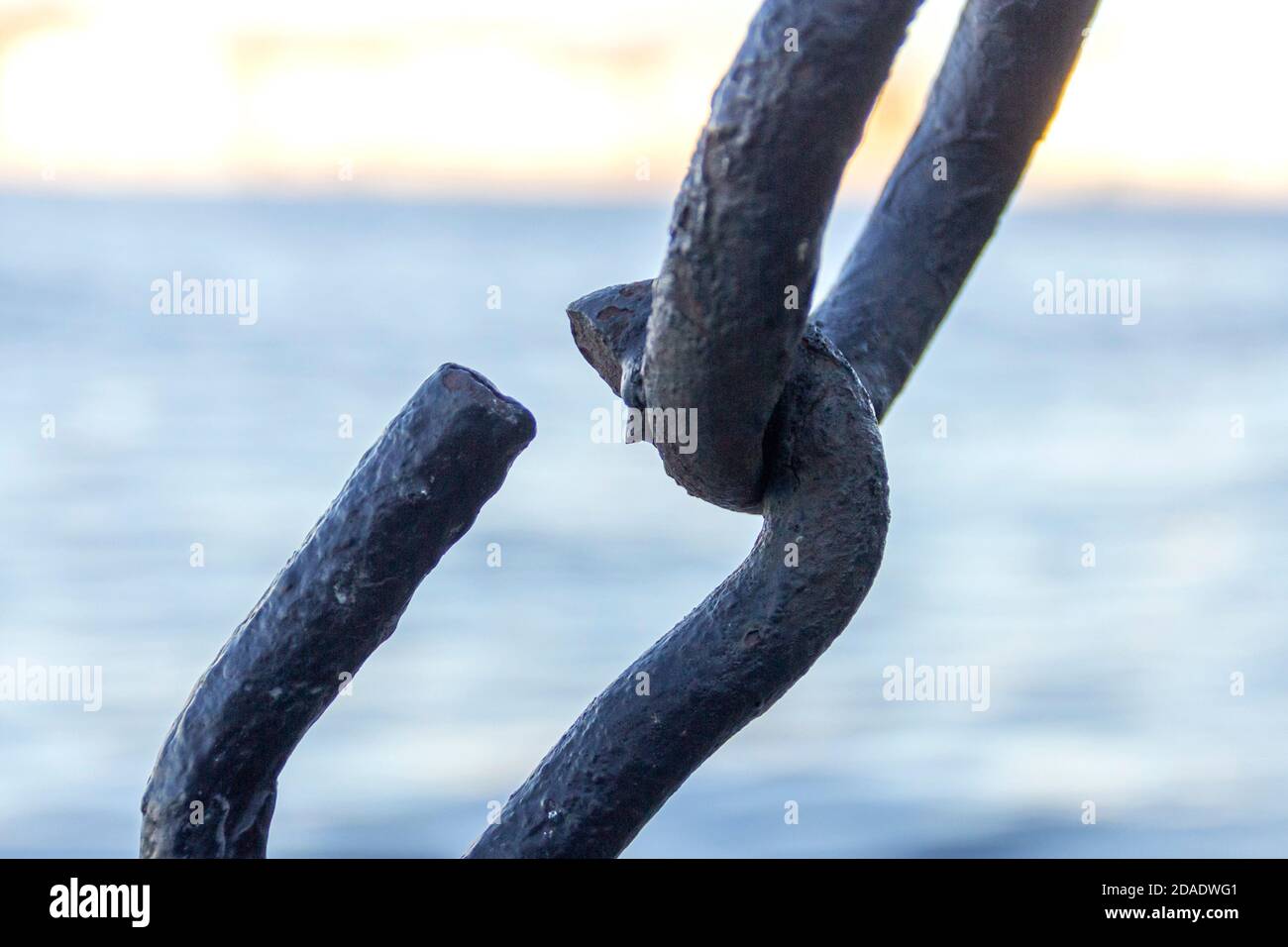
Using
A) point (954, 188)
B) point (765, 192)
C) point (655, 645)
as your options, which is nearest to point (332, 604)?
point (655, 645)

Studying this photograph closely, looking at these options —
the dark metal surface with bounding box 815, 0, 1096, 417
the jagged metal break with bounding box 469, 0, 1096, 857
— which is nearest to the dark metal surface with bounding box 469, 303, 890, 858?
the jagged metal break with bounding box 469, 0, 1096, 857

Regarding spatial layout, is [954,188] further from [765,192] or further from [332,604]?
[332,604]

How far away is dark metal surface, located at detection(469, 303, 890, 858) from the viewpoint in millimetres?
856

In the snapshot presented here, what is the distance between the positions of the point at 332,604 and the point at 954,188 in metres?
0.48

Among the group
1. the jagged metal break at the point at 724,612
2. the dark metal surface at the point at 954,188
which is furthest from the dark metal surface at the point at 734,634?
the dark metal surface at the point at 954,188

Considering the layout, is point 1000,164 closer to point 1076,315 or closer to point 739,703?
point 739,703

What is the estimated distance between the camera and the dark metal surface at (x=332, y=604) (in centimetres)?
84

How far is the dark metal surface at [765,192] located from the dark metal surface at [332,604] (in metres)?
0.12

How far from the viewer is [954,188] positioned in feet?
3.40

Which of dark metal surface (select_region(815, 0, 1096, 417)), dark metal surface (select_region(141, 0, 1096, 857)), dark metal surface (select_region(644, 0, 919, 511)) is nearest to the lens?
dark metal surface (select_region(644, 0, 919, 511))

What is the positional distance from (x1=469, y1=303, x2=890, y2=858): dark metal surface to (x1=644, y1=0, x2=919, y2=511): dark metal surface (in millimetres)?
100

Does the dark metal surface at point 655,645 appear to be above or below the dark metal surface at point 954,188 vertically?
below

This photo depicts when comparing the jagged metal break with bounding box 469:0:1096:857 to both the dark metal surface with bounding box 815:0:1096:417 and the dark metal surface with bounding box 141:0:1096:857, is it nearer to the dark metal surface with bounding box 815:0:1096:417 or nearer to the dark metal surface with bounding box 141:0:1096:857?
the dark metal surface with bounding box 141:0:1096:857

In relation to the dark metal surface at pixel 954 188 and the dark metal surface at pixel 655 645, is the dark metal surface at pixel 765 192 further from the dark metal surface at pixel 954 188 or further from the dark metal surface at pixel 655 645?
the dark metal surface at pixel 954 188
